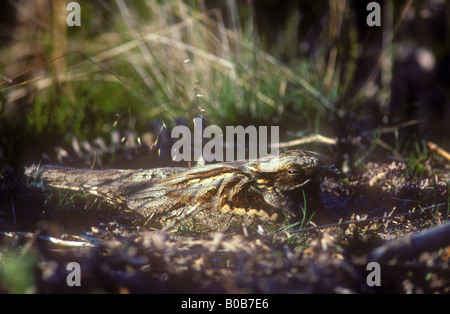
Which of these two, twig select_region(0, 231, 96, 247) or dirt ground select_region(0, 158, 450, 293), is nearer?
dirt ground select_region(0, 158, 450, 293)

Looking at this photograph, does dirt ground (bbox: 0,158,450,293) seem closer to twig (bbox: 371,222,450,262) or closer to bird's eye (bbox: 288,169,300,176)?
twig (bbox: 371,222,450,262)

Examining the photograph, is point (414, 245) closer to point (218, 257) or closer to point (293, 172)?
point (293, 172)

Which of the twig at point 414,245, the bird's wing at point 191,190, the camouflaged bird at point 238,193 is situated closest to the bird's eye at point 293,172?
the camouflaged bird at point 238,193

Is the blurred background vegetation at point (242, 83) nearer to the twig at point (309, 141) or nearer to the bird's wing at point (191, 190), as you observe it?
the twig at point (309, 141)

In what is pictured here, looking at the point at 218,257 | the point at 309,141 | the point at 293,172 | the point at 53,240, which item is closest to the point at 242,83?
the point at 309,141

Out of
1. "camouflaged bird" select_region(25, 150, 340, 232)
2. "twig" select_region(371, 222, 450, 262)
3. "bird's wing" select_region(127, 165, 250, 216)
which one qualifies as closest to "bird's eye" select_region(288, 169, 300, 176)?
"camouflaged bird" select_region(25, 150, 340, 232)
